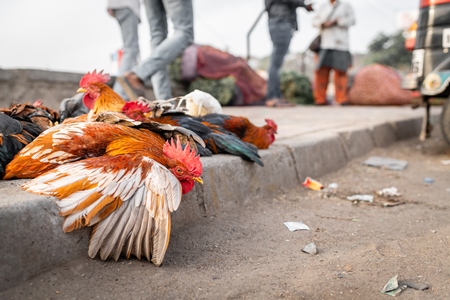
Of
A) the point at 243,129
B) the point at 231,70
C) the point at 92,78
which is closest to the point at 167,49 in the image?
the point at 243,129

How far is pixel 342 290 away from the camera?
A: 5.62 feet

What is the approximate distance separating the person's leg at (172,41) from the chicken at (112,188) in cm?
254

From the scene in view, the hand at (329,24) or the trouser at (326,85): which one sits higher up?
the hand at (329,24)

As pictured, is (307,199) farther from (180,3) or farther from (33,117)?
(180,3)

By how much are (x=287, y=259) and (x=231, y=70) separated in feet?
24.9

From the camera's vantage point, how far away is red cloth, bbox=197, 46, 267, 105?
29.4 feet

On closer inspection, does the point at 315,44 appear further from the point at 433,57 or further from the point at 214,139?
the point at 214,139

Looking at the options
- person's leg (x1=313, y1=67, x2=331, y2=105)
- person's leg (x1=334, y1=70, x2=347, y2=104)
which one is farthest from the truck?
person's leg (x1=334, y1=70, x2=347, y2=104)

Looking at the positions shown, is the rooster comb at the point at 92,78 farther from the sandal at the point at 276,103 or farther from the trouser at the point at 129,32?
the sandal at the point at 276,103

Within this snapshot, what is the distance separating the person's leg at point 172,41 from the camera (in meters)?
4.38

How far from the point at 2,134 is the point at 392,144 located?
492 cm

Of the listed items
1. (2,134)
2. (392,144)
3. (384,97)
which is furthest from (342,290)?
(384,97)

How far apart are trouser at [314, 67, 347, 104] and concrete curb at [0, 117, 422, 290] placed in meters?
4.13

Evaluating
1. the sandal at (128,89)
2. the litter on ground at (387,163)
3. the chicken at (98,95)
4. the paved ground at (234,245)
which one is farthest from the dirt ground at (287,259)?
the sandal at (128,89)
